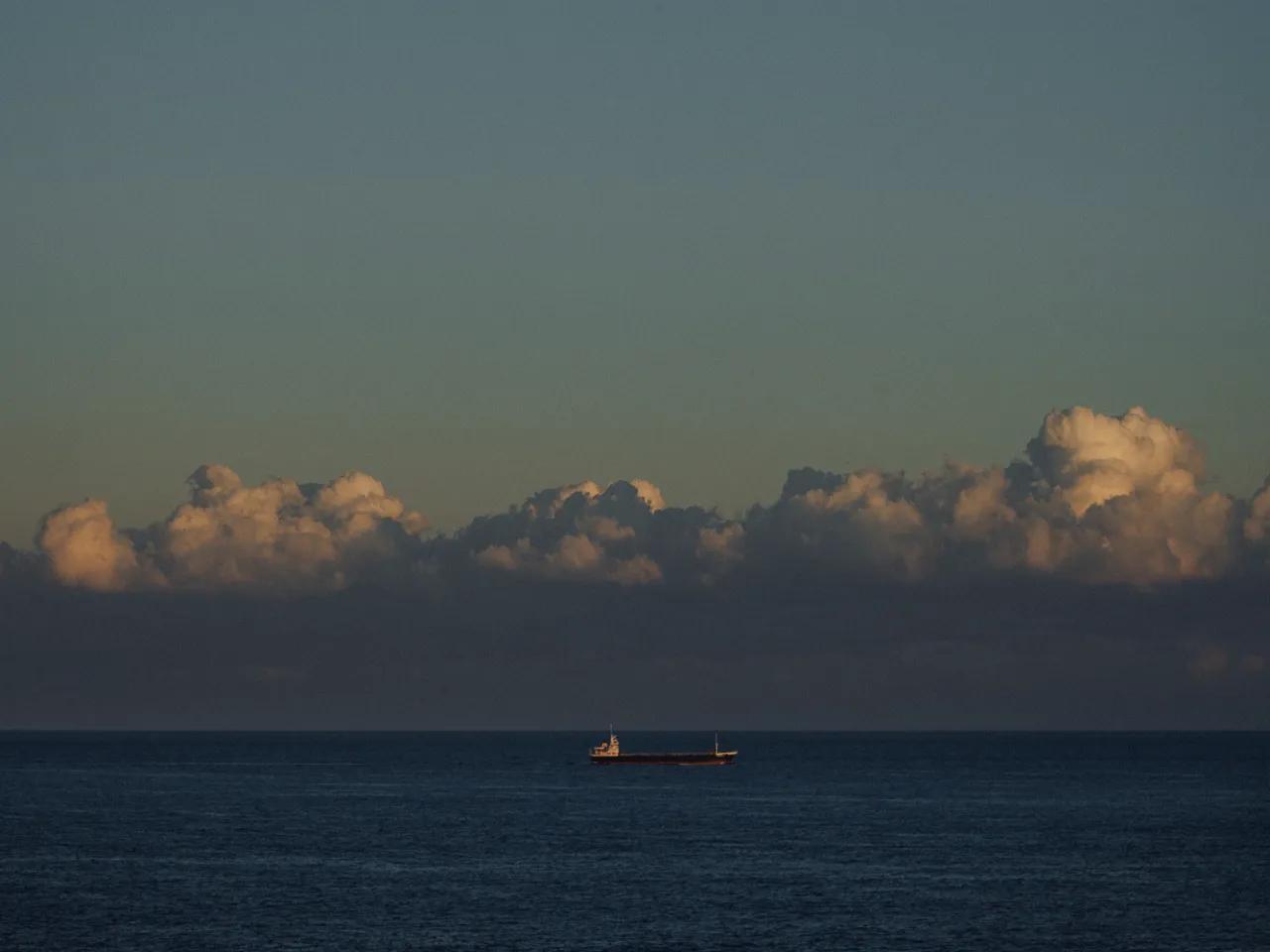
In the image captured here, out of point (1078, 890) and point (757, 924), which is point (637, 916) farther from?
point (1078, 890)

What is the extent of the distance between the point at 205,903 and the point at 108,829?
69.4m

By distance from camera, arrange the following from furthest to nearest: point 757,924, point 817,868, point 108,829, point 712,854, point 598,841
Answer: point 108,829
point 598,841
point 712,854
point 817,868
point 757,924

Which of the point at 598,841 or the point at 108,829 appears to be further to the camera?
the point at 108,829

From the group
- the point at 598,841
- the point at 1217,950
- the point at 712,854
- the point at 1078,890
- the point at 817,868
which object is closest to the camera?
the point at 1217,950

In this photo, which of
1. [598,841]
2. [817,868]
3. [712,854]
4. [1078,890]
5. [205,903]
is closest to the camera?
[205,903]

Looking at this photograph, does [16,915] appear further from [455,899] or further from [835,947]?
[835,947]

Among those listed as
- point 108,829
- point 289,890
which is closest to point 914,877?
point 289,890

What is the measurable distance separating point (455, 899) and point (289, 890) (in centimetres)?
1340

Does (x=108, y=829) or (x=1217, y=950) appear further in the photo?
(x=108, y=829)

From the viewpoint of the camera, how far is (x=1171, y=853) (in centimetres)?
17138

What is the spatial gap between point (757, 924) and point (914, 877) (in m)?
30.0

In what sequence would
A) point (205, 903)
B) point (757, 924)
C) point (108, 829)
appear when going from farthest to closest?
point (108, 829) < point (205, 903) < point (757, 924)

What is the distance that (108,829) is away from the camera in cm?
19750

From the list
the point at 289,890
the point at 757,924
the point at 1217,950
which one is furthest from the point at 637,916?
the point at 1217,950
